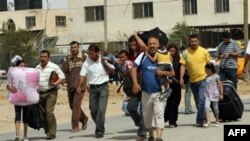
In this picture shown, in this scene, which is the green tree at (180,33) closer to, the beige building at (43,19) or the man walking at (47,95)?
the beige building at (43,19)

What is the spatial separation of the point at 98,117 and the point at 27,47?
31.2 meters

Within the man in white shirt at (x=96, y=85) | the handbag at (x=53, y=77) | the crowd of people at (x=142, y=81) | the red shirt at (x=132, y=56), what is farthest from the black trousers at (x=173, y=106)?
the handbag at (x=53, y=77)

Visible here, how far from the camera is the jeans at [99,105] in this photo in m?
13.3

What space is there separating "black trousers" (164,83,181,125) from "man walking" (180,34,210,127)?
529 millimetres

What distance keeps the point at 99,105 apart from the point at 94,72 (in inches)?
25.4

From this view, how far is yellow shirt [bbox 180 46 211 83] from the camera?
46.6 feet

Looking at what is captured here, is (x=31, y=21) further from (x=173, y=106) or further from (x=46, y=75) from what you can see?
(x=46, y=75)

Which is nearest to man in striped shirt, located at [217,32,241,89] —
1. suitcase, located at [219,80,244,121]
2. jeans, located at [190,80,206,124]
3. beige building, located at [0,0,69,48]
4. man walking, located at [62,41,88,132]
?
suitcase, located at [219,80,244,121]

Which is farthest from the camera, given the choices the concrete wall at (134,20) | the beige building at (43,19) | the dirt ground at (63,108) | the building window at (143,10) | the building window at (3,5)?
the building window at (3,5)

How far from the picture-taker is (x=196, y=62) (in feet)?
46.7

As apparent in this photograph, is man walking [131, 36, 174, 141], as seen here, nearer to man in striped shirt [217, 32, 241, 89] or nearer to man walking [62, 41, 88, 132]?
man walking [62, 41, 88, 132]

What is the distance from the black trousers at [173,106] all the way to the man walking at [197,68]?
529 millimetres

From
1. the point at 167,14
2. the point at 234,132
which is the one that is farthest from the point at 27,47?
the point at 234,132

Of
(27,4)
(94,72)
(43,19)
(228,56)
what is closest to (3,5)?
(27,4)
